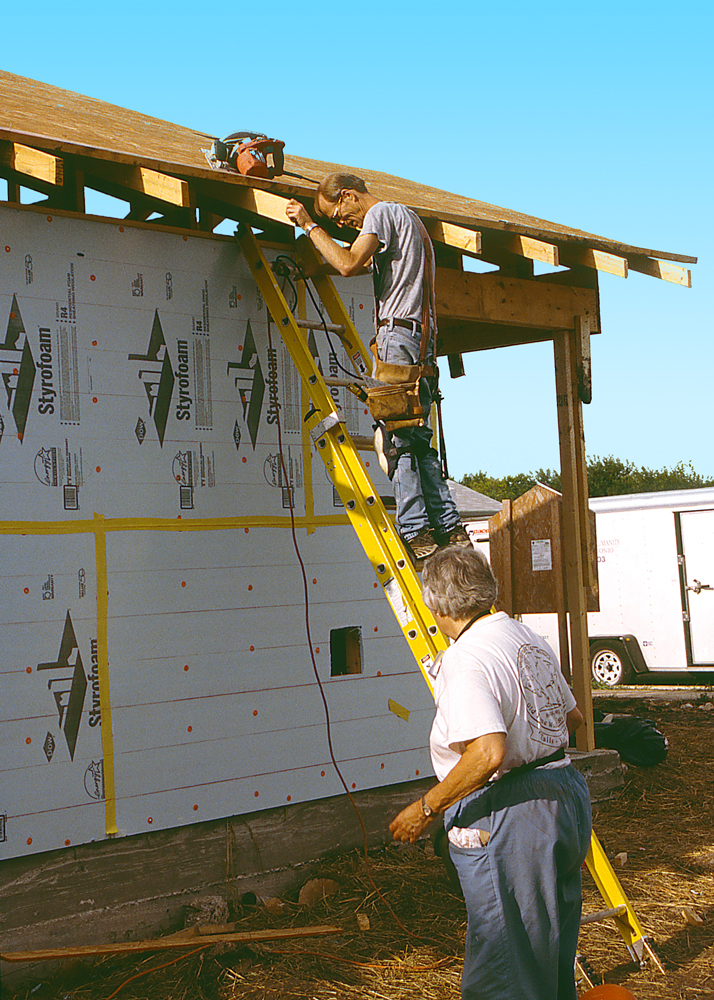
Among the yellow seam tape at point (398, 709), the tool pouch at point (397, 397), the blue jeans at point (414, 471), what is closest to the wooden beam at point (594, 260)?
the blue jeans at point (414, 471)

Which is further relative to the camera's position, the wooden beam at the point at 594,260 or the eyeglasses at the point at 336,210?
the wooden beam at the point at 594,260

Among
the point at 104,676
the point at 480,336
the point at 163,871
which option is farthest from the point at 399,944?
the point at 480,336

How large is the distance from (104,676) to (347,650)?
1753 mm

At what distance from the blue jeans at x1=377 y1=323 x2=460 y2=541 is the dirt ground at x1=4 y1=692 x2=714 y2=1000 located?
2202 millimetres

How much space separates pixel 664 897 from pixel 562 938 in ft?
9.71

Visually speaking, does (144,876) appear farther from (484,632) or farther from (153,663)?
(484,632)

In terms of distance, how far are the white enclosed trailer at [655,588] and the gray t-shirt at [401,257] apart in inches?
453

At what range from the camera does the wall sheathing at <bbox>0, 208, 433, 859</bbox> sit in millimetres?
4926

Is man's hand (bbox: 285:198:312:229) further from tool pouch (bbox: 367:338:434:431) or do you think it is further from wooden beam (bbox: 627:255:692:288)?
wooden beam (bbox: 627:255:692:288)

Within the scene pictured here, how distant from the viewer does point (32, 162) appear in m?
4.48

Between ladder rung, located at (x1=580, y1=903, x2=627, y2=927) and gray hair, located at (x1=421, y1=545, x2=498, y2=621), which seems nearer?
gray hair, located at (x1=421, y1=545, x2=498, y2=621)

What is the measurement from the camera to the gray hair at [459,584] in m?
3.18

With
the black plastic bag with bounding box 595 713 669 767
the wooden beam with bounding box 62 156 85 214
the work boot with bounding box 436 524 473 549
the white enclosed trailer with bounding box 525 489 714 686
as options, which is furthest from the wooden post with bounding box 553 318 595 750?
the white enclosed trailer with bounding box 525 489 714 686

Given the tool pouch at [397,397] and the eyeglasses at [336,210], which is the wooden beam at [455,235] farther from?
the tool pouch at [397,397]
